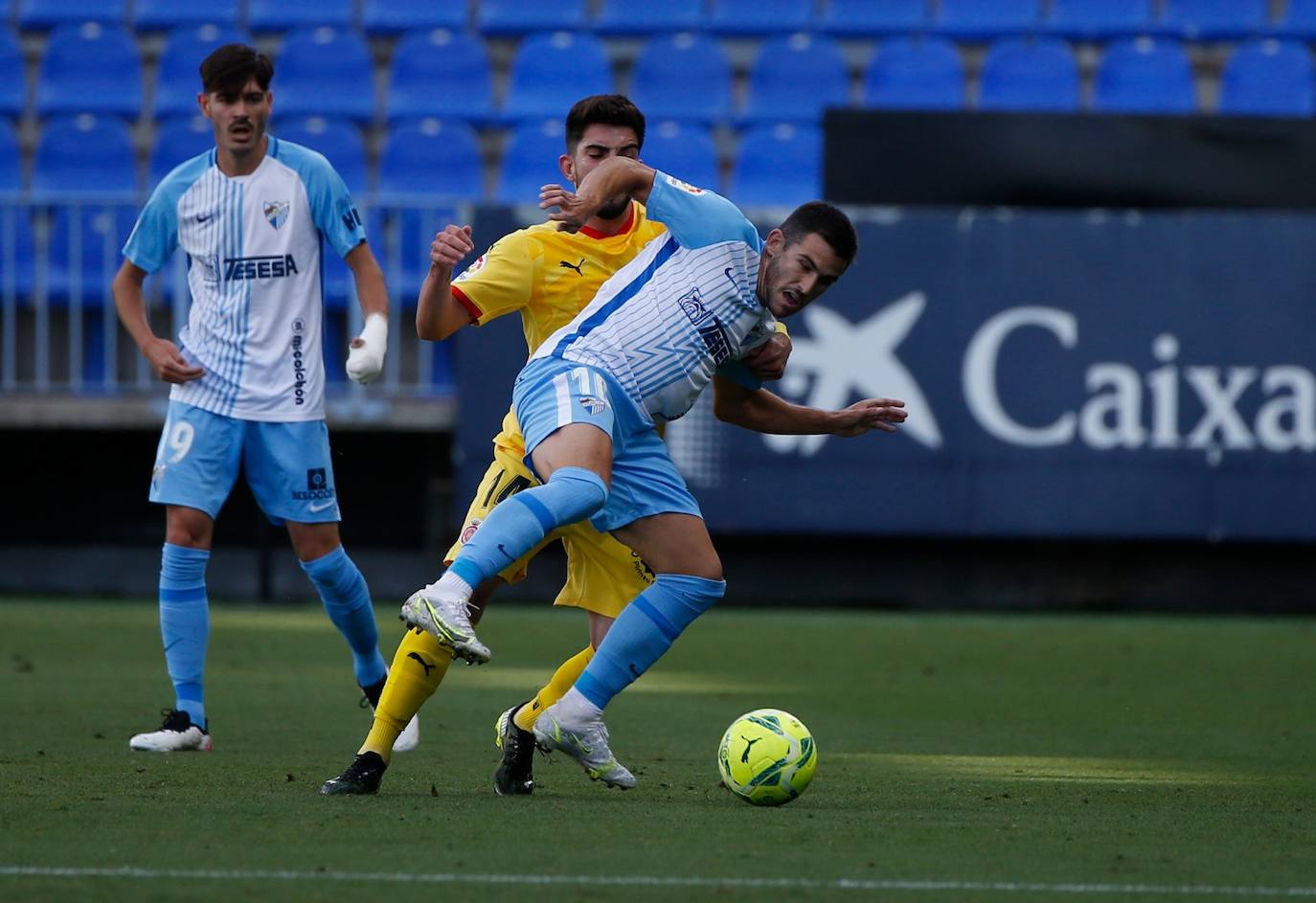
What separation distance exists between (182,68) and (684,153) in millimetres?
4195

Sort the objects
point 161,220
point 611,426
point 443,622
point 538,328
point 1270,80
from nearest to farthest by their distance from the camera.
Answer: point 443,622 < point 611,426 < point 538,328 < point 161,220 < point 1270,80

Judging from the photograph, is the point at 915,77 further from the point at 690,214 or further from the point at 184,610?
the point at 690,214

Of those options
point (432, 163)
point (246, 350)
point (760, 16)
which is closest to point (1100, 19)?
point (760, 16)

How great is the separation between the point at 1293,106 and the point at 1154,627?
5387 millimetres

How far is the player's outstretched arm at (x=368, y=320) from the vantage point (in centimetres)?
542

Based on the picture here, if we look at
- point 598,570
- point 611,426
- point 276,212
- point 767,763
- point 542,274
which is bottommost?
point 767,763

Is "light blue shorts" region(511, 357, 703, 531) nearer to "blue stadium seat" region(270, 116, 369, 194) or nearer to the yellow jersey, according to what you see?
the yellow jersey

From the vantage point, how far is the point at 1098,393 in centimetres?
1171

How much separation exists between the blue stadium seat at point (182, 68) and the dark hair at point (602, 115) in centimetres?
1022

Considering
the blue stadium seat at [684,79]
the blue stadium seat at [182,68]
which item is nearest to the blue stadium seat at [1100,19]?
the blue stadium seat at [684,79]

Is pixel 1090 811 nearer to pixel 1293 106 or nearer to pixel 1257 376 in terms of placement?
pixel 1257 376

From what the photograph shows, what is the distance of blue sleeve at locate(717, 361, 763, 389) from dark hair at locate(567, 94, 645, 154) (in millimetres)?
665

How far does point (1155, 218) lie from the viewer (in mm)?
11734

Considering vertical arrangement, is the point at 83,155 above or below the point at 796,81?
below
